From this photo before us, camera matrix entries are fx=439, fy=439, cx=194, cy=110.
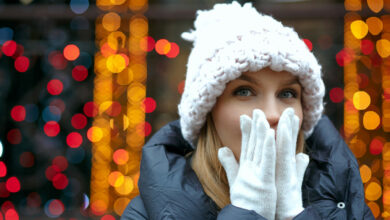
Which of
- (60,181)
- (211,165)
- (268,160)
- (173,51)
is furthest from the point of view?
(173,51)

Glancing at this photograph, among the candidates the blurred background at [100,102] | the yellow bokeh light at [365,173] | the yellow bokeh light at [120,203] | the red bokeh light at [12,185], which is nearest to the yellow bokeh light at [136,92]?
the blurred background at [100,102]

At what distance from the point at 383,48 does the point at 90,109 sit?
2005 mm

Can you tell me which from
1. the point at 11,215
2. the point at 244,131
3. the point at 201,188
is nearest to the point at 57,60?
the point at 11,215

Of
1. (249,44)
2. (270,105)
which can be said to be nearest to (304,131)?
(270,105)

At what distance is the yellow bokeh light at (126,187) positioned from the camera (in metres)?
2.96

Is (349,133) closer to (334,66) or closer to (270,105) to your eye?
(334,66)

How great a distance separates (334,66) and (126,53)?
4.69 ft

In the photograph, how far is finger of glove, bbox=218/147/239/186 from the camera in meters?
1.20

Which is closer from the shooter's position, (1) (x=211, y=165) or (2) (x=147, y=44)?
(1) (x=211, y=165)

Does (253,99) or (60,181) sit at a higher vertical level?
(253,99)

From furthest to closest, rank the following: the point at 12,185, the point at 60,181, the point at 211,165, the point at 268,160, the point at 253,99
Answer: the point at 60,181, the point at 12,185, the point at 211,165, the point at 253,99, the point at 268,160

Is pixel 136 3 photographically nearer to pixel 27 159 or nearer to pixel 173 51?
pixel 173 51

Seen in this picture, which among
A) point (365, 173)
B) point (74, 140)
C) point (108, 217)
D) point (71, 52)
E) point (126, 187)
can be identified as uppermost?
point (71, 52)

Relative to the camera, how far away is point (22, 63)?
9.57ft
